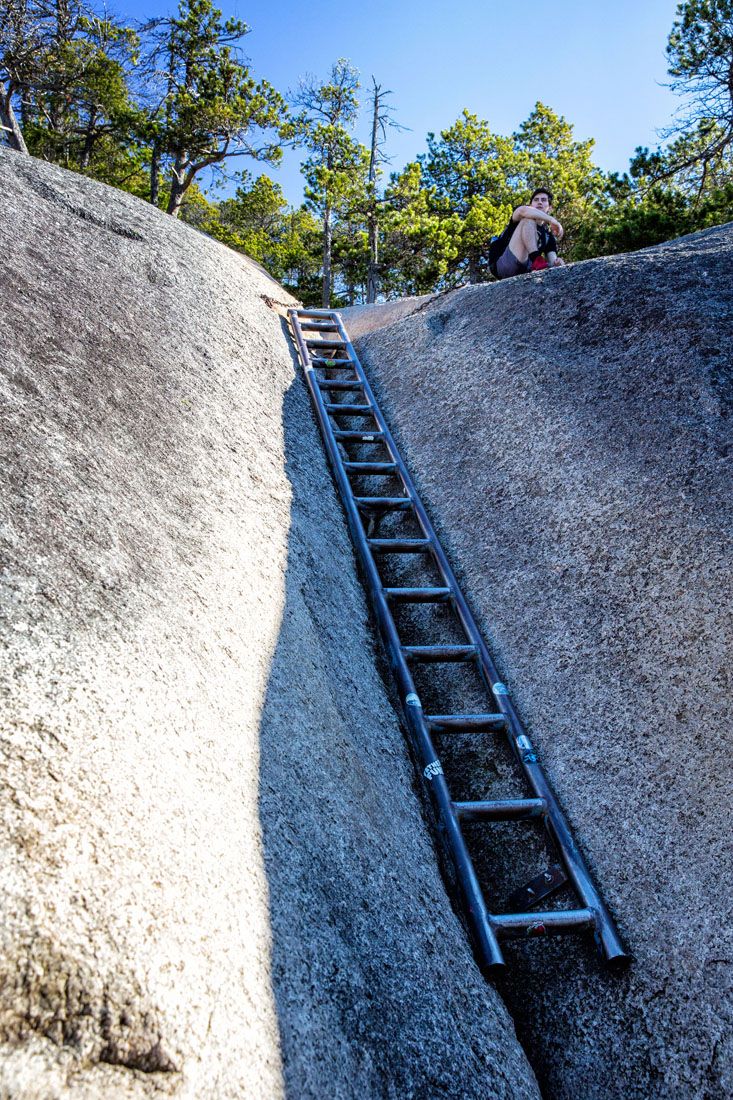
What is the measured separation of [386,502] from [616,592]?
277 cm

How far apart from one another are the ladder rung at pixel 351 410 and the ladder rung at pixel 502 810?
5468 millimetres

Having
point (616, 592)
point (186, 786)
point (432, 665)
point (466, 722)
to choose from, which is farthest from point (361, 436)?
point (186, 786)

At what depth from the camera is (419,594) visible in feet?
20.5

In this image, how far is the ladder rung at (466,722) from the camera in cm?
520

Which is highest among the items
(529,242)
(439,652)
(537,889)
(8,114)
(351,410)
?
(8,114)

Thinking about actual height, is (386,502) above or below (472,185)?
below

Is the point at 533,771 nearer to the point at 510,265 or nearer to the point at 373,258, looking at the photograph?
the point at 510,265

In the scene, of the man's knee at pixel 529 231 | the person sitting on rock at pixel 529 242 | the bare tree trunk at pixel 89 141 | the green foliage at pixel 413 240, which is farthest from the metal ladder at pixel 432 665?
the bare tree trunk at pixel 89 141

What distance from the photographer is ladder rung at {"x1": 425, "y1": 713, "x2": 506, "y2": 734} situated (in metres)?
5.20

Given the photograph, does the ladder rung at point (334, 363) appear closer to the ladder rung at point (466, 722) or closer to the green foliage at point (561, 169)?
the ladder rung at point (466, 722)

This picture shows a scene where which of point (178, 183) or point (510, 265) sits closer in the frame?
point (510, 265)

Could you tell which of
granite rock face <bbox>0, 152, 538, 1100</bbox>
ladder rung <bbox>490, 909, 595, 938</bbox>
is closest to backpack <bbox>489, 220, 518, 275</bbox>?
granite rock face <bbox>0, 152, 538, 1100</bbox>

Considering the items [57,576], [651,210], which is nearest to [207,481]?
[57,576]

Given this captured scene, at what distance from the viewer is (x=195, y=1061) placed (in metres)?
2.36
